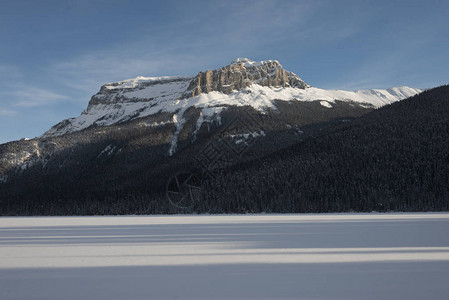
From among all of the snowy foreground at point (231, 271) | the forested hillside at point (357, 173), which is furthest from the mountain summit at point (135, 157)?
the snowy foreground at point (231, 271)

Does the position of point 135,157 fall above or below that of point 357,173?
above

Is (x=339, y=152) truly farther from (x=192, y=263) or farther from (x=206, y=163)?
(x=192, y=263)

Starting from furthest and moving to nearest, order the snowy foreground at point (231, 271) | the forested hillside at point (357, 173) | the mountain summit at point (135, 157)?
the mountain summit at point (135, 157)
the forested hillside at point (357, 173)
the snowy foreground at point (231, 271)

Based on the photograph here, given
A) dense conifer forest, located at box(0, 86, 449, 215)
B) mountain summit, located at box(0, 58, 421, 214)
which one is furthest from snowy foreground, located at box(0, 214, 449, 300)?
mountain summit, located at box(0, 58, 421, 214)

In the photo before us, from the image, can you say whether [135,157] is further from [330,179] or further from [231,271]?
[231,271]

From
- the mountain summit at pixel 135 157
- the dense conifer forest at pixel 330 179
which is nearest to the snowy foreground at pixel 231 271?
the dense conifer forest at pixel 330 179

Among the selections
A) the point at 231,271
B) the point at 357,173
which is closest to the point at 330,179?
the point at 357,173

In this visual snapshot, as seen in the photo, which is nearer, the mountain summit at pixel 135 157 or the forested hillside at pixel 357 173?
the forested hillside at pixel 357 173

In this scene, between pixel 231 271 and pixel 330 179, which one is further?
pixel 330 179

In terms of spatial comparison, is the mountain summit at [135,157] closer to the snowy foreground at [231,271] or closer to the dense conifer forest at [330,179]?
the dense conifer forest at [330,179]

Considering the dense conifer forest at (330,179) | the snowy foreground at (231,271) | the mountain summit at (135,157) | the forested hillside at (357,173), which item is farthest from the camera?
the mountain summit at (135,157)

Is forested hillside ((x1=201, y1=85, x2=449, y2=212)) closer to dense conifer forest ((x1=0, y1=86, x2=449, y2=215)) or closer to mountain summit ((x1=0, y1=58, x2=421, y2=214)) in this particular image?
dense conifer forest ((x1=0, y1=86, x2=449, y2=215))

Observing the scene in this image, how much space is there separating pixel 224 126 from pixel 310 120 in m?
49.2

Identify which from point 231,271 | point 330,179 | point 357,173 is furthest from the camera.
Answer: point 357,173
